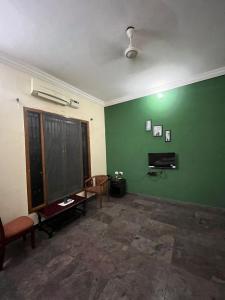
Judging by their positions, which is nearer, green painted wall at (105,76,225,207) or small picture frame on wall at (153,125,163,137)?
green painted wall at (105,76,225,207)

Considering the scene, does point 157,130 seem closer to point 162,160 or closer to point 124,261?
point 162,160

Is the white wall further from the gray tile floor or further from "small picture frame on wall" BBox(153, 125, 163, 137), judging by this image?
"small picture frame on wall" BBox(153, 125, 163, 137)

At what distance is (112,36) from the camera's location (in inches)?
70.6

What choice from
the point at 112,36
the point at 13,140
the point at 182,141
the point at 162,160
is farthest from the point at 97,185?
the point at 112,36

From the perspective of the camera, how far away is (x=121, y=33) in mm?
1749

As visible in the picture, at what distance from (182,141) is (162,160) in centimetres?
66

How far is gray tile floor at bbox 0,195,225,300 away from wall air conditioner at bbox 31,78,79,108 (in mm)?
2473

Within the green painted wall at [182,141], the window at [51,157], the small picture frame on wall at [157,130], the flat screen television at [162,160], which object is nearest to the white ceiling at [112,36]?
the green painted wall at [182,141]

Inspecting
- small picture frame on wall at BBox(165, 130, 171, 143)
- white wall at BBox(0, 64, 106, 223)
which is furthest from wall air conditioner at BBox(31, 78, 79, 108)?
small picture frame on wall at BBox(165, 130, 171, 143)

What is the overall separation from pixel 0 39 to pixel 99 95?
2304 mm

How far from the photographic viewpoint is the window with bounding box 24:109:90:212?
95.9 inches

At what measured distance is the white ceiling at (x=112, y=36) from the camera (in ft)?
4.68

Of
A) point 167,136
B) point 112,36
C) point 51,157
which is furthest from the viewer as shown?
point 167,136

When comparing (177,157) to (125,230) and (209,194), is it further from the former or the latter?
(125,230)
